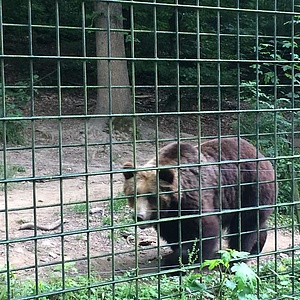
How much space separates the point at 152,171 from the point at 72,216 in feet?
7.13

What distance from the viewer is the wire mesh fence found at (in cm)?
349

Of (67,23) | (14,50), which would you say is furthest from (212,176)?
(14,50)

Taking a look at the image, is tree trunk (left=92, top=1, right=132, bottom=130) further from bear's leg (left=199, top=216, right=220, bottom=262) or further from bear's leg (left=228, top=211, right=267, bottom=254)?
bear's leg (left=199, top=216, right=220, bottom=262)

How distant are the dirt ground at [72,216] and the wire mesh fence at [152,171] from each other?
0.02 meters

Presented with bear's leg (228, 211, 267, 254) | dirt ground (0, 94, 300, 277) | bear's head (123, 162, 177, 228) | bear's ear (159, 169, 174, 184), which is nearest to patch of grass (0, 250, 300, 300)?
dirt ground (0, 94, 300, 277)

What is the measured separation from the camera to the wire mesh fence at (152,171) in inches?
138

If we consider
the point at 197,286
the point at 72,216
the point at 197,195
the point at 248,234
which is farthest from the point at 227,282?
A: the point at 72,216

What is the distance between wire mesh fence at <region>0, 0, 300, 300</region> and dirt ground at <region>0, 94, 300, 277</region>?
24mm

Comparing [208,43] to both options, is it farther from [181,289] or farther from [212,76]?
[181,289]

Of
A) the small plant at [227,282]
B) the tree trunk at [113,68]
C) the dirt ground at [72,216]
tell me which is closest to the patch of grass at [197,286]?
the small plant at [227,282]

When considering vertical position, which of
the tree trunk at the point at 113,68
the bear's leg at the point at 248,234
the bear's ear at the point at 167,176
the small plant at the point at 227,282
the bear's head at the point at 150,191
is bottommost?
the bear's leg at the point at 248,234

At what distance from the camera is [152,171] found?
570 cm

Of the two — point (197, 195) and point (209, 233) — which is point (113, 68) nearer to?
point (197, 195)

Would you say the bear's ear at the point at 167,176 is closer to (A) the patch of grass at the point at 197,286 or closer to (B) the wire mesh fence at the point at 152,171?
(B) the wire mesh fence at the point at 152,171
